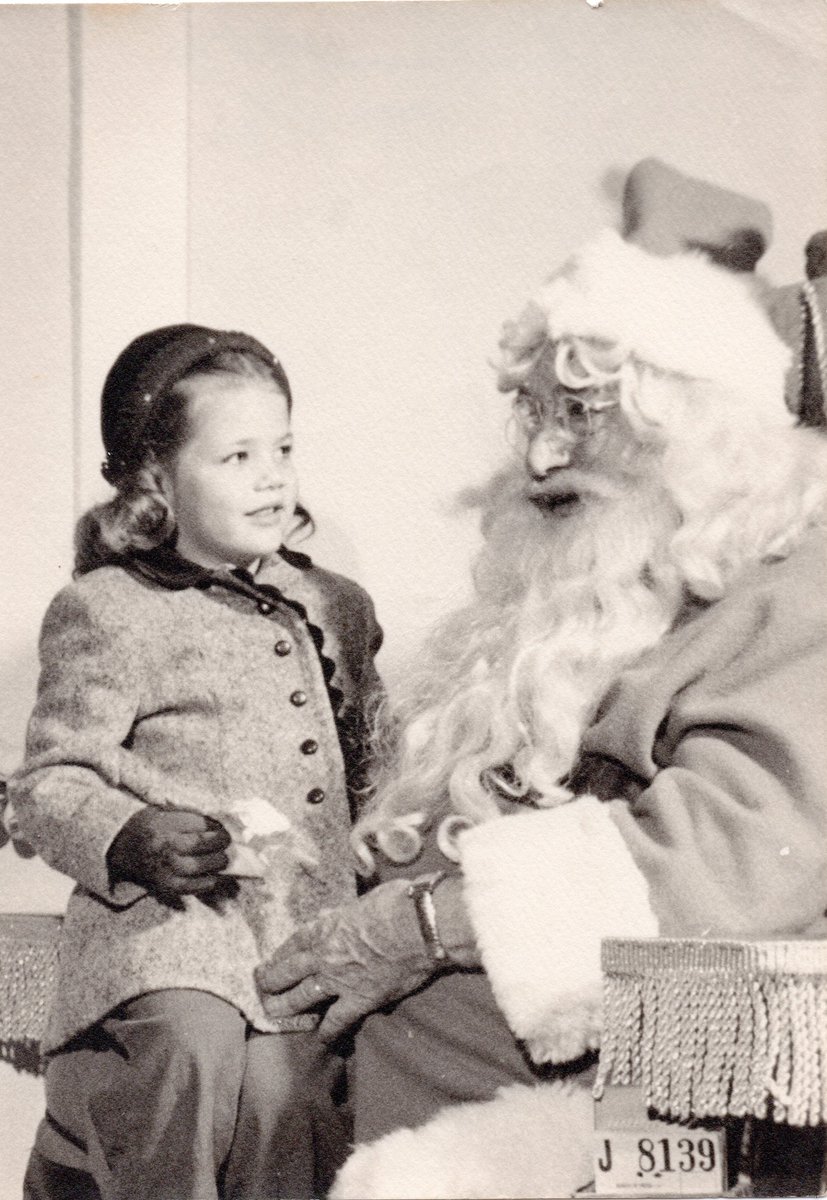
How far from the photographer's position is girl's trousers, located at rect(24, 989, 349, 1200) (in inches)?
56.3

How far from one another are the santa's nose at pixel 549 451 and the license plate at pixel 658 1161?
70 centimetres

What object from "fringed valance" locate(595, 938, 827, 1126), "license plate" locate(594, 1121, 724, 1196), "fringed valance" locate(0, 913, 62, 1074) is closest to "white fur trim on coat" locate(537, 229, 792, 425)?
"fringed valance" locate(595, 938, 827, 1126)

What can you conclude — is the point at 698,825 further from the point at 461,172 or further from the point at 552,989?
the point at 461,172

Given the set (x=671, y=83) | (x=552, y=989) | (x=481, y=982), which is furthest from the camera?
(x=671, y=83)

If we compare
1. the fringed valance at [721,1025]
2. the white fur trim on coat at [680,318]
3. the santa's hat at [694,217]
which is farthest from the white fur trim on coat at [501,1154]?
the santa's hat at [694,217]

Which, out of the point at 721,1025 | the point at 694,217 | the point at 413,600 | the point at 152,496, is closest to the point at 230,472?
the point at 152,496

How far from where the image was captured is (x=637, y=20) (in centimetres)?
158

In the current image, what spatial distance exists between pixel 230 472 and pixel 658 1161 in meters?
0.85

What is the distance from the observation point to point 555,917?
1.38 meters

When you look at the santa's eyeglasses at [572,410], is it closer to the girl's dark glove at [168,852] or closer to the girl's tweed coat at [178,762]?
the girl's tweed coat at [178,762]

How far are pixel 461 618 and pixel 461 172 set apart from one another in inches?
20.4

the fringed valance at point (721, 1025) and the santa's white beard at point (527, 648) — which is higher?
the santa's white beard at point (527, 648)

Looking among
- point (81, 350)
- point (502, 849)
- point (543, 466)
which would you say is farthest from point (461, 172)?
point (502, 849)

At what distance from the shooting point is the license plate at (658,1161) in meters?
1.42
